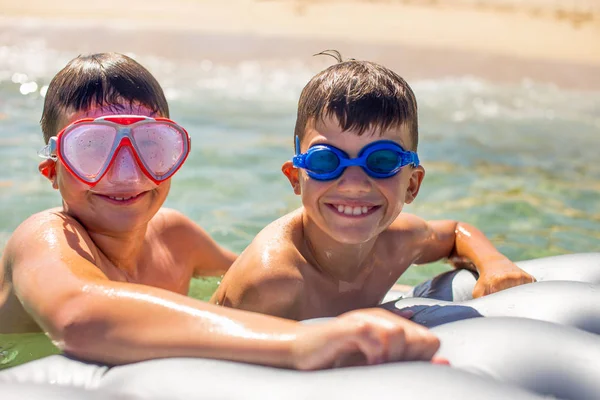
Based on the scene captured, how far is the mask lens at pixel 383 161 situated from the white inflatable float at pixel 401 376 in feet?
2.42

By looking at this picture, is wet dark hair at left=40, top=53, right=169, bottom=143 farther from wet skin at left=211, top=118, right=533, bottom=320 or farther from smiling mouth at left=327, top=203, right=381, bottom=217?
smiling mouth at left=327, top=203, right=381, bottom=217

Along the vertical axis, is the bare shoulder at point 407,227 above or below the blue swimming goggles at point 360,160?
below

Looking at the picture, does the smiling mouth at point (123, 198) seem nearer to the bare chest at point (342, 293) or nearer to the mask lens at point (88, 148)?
the mask lens at point (88, 148)

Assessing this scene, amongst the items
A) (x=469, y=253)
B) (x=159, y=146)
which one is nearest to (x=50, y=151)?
(x=159, y=146)

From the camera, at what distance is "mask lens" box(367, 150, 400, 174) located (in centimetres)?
266

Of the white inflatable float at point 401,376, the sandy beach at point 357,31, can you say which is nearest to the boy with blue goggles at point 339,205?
the white inflatable float at point 401,376

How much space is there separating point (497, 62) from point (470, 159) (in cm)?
638

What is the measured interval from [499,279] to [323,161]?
0.81 m

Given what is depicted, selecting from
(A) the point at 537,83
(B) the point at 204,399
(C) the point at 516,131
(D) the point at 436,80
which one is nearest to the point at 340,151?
(B) the point at 204,399

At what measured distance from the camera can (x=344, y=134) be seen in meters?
2.68

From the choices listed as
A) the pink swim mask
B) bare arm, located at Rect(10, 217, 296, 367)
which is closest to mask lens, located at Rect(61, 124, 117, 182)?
the pink swim mask

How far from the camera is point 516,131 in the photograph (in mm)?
8406

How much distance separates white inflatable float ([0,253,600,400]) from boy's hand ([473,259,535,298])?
0.62 m

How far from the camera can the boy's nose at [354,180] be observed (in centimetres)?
266
